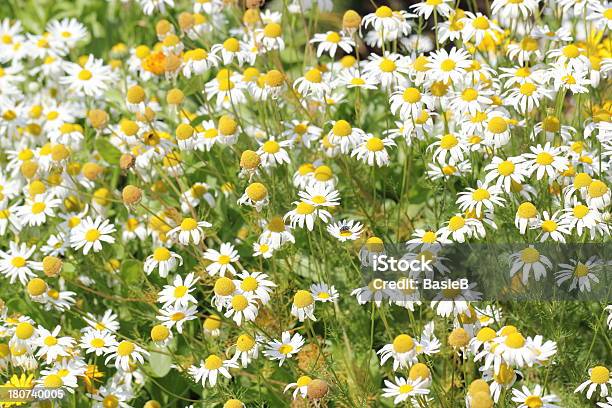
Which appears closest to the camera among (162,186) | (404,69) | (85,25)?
(404,69)

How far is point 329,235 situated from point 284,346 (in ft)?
2.50

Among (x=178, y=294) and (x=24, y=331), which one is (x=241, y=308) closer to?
(x=178, y=294)

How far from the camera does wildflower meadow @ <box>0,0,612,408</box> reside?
338 centimetres

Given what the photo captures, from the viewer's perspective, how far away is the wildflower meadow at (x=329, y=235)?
3.38 meters

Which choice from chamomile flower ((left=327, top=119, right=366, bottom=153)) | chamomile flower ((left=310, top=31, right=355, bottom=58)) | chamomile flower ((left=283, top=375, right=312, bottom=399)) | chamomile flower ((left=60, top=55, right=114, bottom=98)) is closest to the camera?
chamomile flower ((left=283, top=375, right=312, bottom=399))

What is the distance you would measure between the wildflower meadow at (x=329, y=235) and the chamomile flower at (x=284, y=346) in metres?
0.01

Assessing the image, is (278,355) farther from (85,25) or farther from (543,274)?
(85,25)

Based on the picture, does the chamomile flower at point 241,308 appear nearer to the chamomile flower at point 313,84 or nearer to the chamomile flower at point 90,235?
the chamomile flower at point 90,235

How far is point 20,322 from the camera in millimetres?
3613

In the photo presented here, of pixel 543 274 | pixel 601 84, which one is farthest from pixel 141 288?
pixel 601 84

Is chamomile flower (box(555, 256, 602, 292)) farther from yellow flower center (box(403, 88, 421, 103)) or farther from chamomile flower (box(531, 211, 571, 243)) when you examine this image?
yellow flower center (box(403, 88, 421, 103))

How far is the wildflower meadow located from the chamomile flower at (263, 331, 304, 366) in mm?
11

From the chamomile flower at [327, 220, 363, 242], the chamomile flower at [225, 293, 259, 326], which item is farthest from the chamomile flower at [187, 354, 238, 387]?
the chamomile flower at [327, 220, 363, 242]

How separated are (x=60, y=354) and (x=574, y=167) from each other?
206 cm
